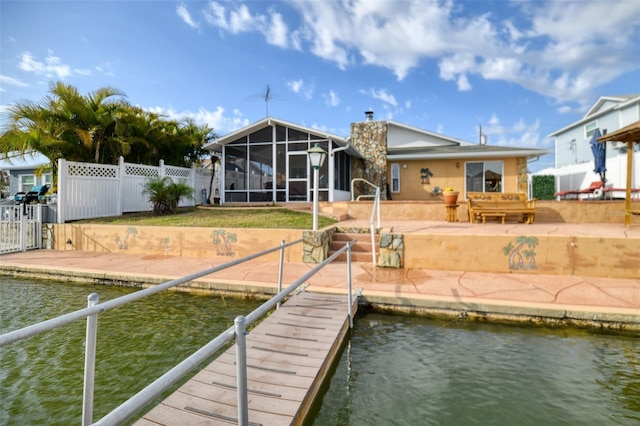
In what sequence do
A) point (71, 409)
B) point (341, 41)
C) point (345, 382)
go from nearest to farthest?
point (71, 409)
point (345, 382)
point (341, 41)

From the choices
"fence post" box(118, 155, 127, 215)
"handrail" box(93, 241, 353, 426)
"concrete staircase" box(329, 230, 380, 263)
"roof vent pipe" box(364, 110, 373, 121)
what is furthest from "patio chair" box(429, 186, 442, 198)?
"handrail" box(93, 241, 353, 426)

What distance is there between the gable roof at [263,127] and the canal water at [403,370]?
31.5ft

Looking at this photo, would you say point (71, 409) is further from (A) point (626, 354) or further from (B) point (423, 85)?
(B) point (423, 85)

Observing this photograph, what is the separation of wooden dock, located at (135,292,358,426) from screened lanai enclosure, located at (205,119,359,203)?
9.70 m

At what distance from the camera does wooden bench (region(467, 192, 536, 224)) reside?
912cm

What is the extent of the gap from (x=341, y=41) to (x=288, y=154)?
670 centimetres

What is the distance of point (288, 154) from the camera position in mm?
14023

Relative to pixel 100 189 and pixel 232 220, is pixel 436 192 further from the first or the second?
pixel 100 189

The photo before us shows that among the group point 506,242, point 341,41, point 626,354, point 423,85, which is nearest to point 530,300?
point 626,354

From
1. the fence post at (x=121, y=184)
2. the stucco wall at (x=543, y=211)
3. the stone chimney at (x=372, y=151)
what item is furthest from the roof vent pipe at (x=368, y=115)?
the fence post at (x=121, y=184)

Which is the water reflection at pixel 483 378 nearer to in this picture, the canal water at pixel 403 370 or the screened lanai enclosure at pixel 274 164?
the canal water at pixel 403 370

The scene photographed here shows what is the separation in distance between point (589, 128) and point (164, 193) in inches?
1051

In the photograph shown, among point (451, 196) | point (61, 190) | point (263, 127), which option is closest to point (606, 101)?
point (451, 196)

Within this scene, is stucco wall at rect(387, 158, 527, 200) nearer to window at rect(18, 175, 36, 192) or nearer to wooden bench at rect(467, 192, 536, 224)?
wooden bench at rect(467, 192, 536, 224)
